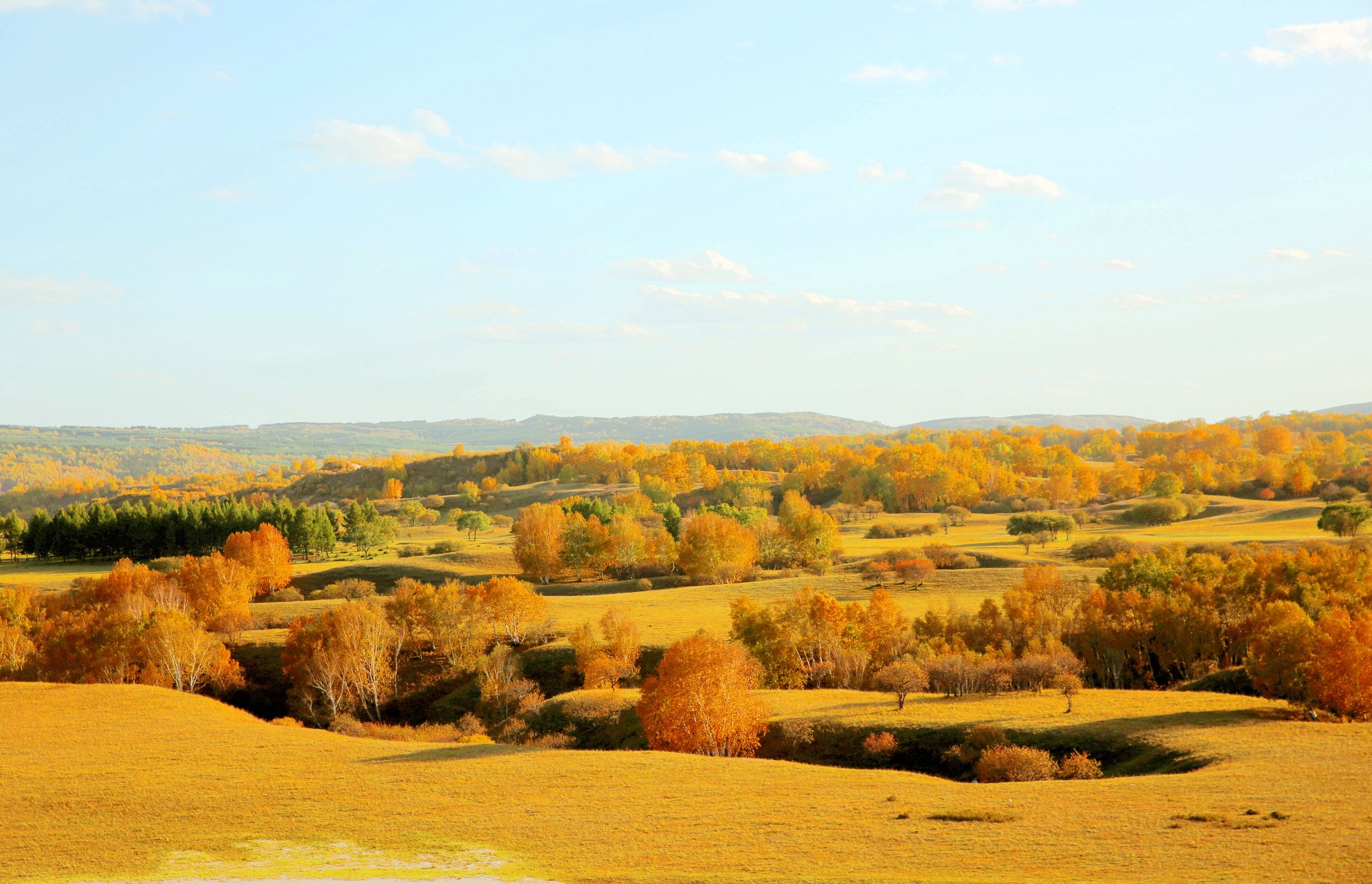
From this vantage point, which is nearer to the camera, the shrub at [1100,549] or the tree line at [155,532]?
the shrub at [1100,549]

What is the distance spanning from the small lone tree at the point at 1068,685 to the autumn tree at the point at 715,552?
51959 millimetres

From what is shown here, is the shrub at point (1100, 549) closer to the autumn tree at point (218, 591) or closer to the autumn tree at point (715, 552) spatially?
the autumn tree at point (715, 552)

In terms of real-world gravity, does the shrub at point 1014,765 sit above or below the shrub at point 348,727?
above

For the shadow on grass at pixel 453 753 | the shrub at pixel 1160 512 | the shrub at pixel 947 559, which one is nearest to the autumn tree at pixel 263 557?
the shadow on grass at pixel 453 753

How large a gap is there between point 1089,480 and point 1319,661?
142261 mm

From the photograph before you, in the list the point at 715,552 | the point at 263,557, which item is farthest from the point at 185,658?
the point at 715,552

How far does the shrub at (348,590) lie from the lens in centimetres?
10081

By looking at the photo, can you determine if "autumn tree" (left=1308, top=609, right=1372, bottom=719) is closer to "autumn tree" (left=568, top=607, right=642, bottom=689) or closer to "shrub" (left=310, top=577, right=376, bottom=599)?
"autumn tree" (left=568, top=607, right=642, bottom=689)

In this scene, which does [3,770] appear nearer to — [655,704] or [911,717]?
[655,704]

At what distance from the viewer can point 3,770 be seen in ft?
138

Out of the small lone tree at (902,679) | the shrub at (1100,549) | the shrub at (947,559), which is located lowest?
the small lone tree at (902,679)

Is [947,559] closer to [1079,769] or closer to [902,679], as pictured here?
[902,679]

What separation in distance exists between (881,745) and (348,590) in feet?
239

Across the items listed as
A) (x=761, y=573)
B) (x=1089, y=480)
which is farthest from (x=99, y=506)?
(x=1089, y=480)
